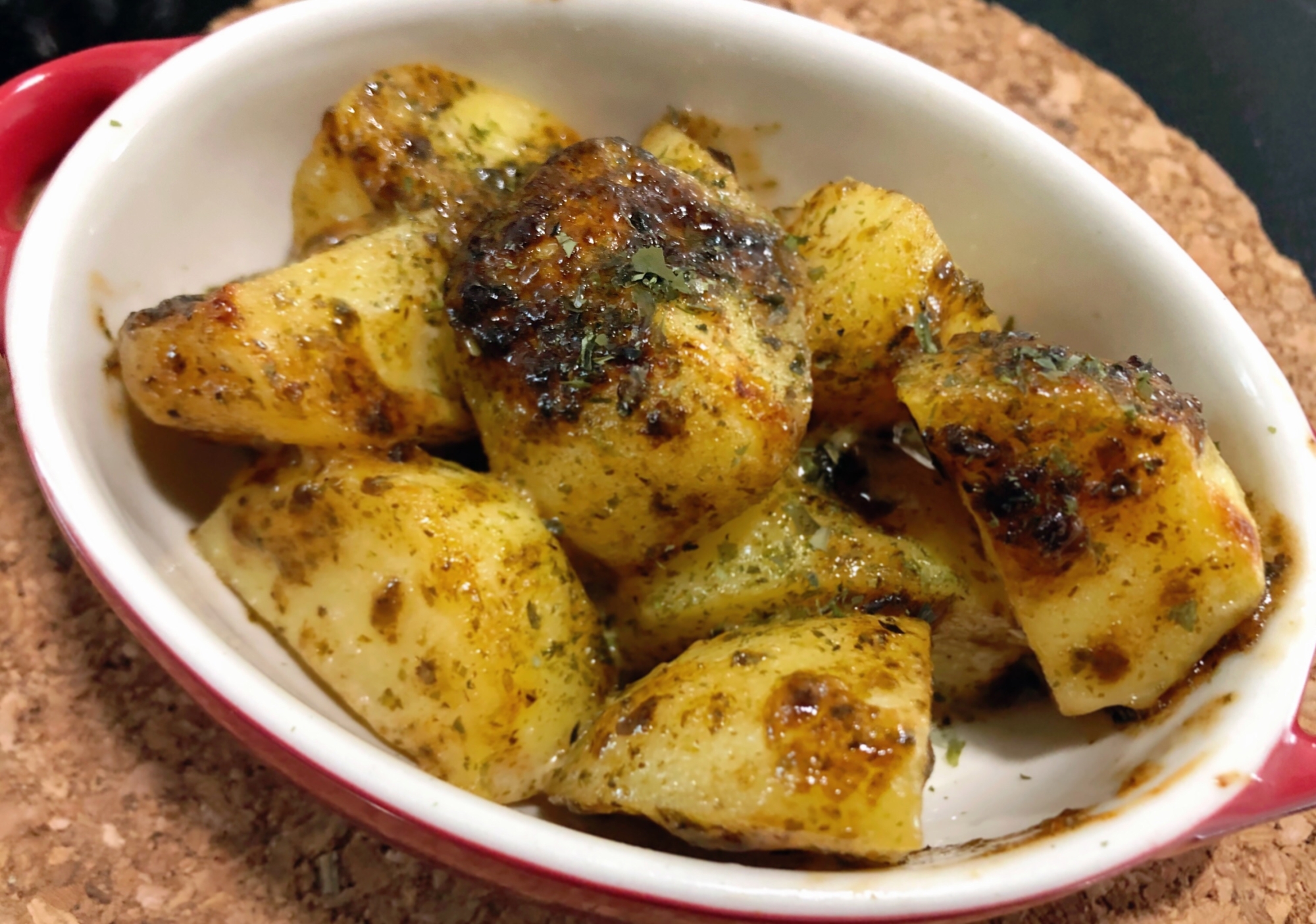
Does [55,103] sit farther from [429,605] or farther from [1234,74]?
[1234,74]

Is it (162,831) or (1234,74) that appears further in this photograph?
(1234,74)

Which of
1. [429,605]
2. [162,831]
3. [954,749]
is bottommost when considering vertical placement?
[162,831]

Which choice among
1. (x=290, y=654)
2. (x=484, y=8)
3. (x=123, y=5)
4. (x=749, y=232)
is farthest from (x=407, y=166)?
(x=123, y=5)

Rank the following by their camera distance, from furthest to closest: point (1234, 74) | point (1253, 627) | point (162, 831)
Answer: point (1234, 74) < point (162, 831) < point (1253, 627)

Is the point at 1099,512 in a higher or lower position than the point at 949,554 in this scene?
higher

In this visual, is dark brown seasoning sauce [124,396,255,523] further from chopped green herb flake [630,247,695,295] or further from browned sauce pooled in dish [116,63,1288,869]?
chopped green herb flake [630,247,695,295]

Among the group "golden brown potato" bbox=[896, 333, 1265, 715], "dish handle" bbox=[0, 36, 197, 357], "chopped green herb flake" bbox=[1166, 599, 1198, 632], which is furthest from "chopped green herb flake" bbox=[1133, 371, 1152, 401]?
"dish handle" bbox=[0, 36, 197, 357]

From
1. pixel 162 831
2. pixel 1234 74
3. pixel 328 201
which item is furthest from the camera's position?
pixel 1234 74

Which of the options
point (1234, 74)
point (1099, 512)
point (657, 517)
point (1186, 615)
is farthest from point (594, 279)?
point (1234, 74)
